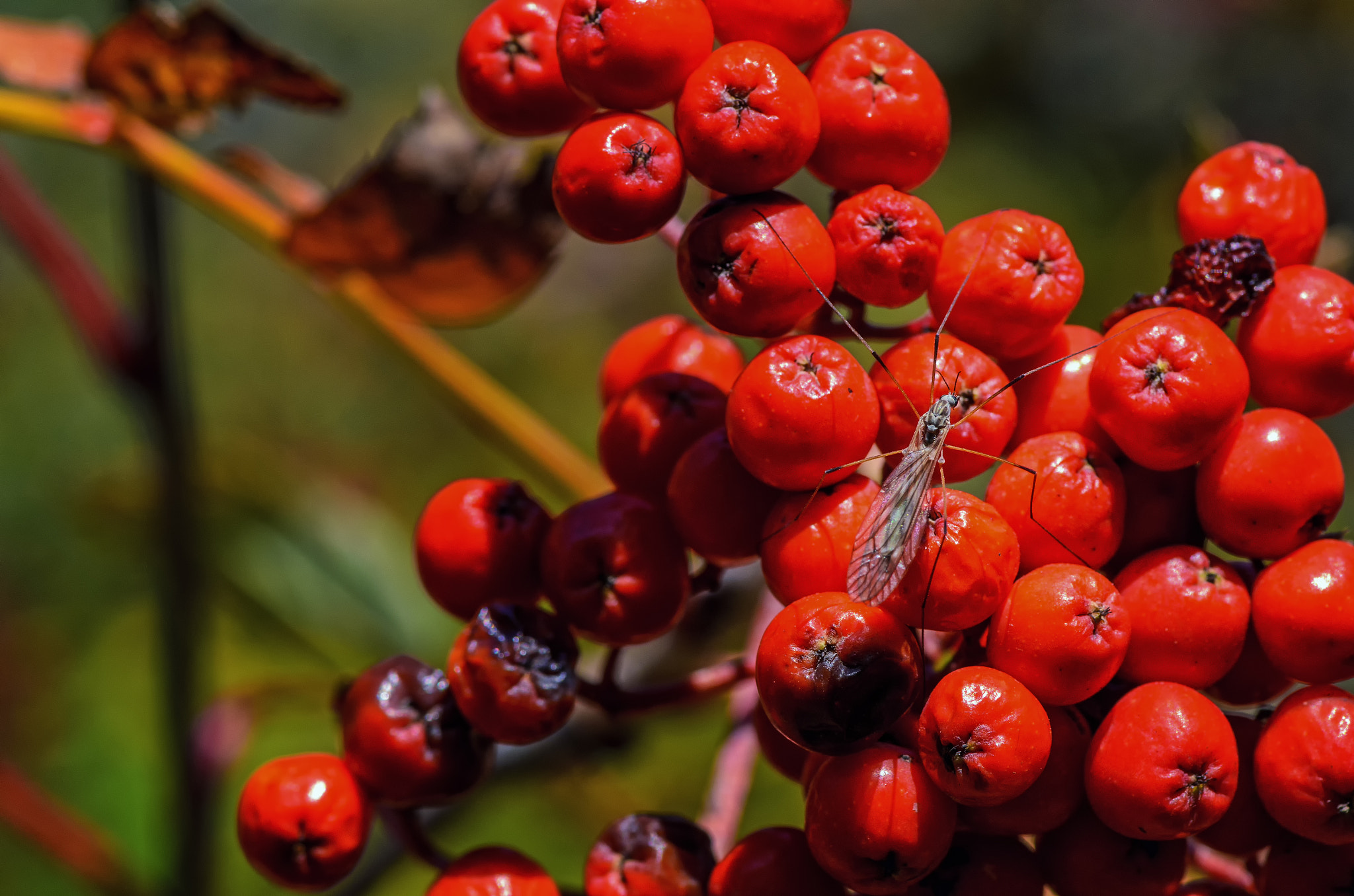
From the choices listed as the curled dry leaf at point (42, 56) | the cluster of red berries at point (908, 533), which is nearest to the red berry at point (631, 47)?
the cluster of red berries at point (908, 533)

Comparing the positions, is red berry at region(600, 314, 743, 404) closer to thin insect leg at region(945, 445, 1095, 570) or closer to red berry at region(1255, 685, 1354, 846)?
thin insect leg at region(945, 445, 1095, 570)

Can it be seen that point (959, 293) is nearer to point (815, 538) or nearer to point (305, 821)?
point (815, 538)

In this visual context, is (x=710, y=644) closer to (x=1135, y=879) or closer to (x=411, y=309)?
(x=411, y=309)

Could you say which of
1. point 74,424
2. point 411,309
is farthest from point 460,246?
point 74,424

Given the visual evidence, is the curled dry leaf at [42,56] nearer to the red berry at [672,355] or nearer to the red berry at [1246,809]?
the red berry at [672,355]

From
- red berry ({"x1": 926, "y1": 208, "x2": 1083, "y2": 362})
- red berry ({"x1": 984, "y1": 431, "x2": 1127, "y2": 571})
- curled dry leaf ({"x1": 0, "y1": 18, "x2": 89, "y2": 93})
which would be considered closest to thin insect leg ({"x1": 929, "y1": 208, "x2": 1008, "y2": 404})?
red berry ({"x1": 926, "y1": 208, "x2": 1083, "y2": 362})

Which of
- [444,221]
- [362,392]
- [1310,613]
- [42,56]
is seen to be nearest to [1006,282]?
[1310,613]
